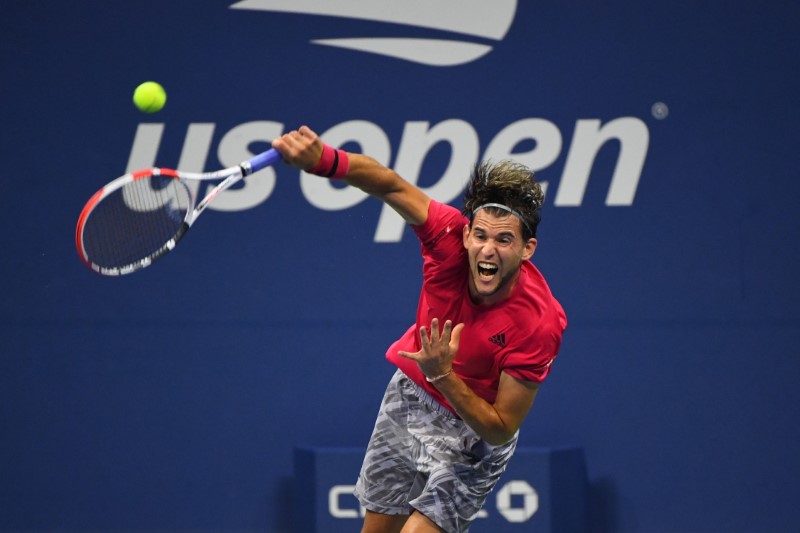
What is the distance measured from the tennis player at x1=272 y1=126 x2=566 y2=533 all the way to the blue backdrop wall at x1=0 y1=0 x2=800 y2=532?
1759 mm

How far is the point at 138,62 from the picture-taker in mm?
5984

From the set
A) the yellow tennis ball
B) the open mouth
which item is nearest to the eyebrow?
the open mouth

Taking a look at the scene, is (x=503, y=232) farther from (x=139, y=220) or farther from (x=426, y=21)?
(x=426, y=21)

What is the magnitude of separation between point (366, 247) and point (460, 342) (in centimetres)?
208

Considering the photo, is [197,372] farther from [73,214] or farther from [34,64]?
[34,64]

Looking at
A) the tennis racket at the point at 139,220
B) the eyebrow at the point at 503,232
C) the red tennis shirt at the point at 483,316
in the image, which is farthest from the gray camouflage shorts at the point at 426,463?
the tennis racket at the point at 139,220

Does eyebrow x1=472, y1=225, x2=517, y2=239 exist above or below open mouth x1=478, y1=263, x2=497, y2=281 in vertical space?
above

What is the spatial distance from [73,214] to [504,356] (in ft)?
10.1

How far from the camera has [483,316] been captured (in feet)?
12.7

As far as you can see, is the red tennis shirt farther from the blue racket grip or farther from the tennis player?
the blue racket grip

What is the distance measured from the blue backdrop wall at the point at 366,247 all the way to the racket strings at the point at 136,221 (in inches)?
82.1

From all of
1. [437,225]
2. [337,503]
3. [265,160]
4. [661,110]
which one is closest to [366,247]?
[337,503]

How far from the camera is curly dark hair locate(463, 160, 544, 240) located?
3.79m

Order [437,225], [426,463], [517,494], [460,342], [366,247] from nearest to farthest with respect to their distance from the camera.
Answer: [437,225] < [460,342] < [426,463] < [517,494] < [366,247]
